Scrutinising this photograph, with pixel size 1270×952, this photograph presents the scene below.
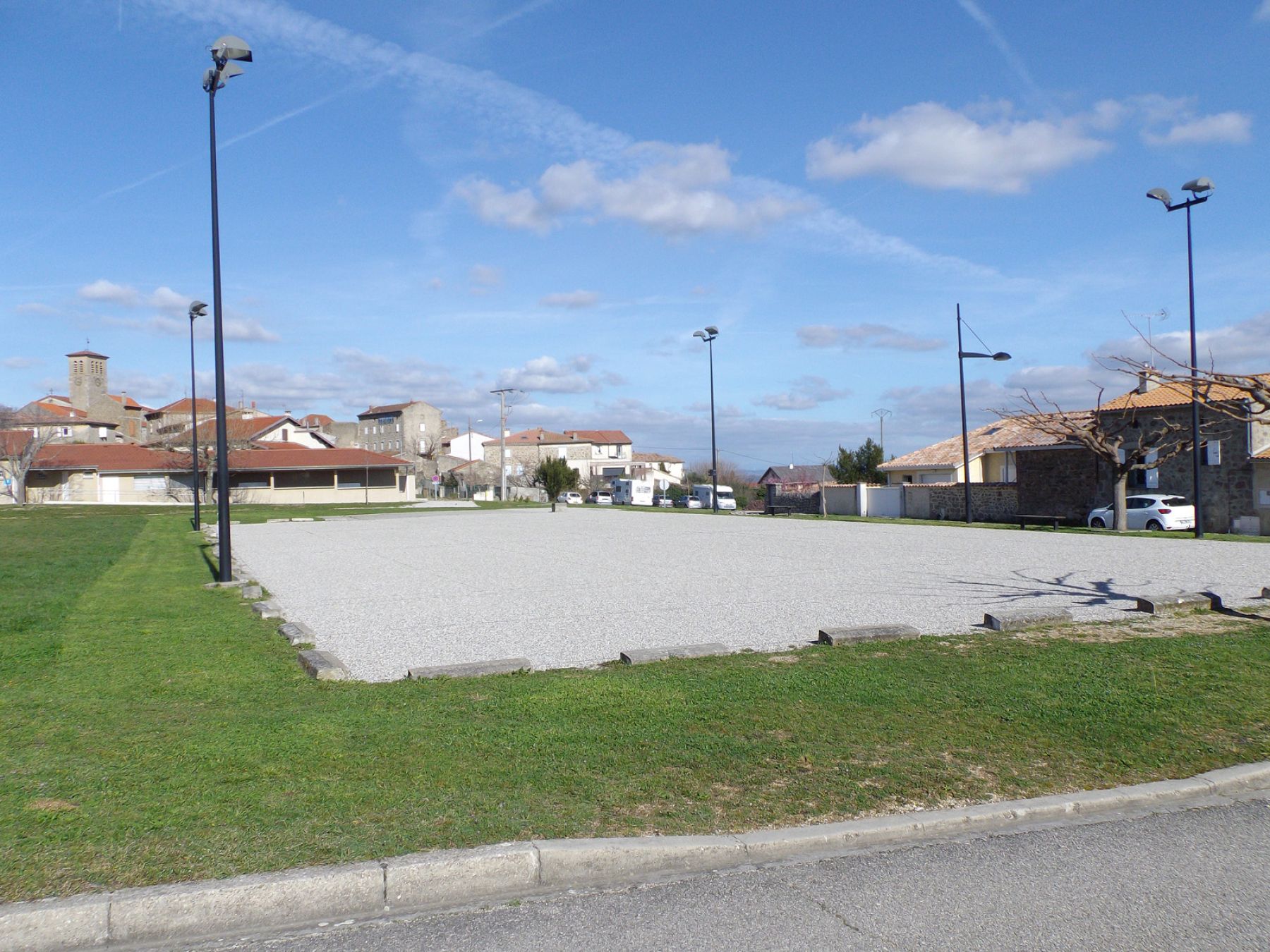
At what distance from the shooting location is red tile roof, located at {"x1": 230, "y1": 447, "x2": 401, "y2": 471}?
2608 inches

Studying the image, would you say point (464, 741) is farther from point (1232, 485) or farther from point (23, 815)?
point (1232, 485)

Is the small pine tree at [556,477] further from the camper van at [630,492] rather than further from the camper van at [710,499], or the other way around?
the camper van at [630,492]

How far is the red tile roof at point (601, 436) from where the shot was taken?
425 feet

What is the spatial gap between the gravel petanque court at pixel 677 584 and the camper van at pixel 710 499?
39655 mm

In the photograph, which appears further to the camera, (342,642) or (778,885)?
(342,642)

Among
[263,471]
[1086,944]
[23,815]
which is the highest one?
[263,471]

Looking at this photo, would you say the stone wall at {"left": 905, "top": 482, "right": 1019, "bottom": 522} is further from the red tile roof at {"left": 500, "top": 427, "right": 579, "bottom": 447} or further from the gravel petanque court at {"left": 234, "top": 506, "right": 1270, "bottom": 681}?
the red tile roof at {"left": 500, "top": 427, "right": 579, "bottom": 447}

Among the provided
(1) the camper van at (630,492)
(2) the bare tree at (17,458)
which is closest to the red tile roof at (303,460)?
(2) the bare tree at (17,458)

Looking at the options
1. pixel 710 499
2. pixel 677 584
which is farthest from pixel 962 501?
pixel 677 584

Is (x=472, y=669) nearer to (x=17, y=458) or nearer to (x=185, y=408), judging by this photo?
(x=17, y=458)

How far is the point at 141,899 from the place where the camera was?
3.99m

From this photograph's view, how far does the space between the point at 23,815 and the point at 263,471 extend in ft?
218

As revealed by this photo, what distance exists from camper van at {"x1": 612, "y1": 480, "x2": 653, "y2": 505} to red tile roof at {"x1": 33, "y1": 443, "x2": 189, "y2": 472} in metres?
34.1

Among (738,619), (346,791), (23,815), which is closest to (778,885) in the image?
(346,791)
